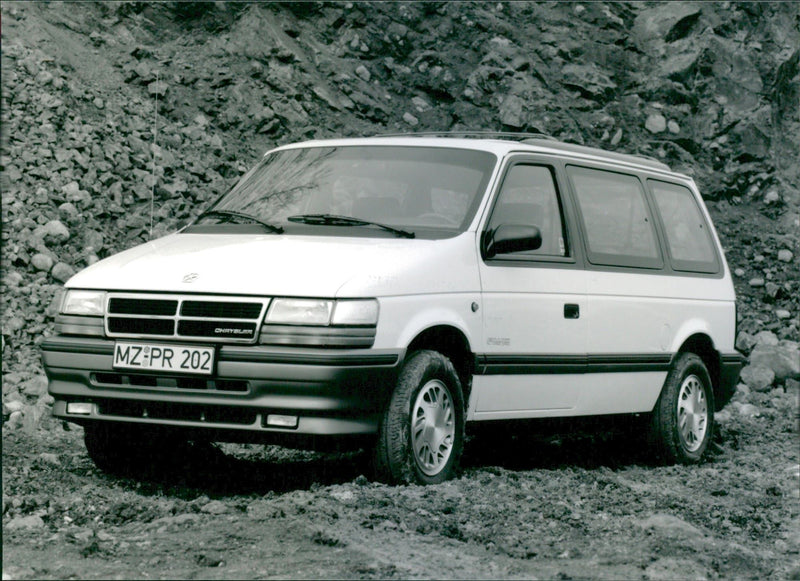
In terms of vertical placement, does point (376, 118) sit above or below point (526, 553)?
above

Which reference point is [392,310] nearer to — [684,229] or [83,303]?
[83,303]

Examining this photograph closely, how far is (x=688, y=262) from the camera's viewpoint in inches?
372

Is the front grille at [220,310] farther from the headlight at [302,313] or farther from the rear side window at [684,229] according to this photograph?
the rear side window at [684,229]

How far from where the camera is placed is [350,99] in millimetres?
17453

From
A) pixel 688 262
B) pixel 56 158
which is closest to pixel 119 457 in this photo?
pixel 688 262

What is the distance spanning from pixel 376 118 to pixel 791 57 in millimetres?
7502


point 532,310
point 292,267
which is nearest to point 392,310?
point 292,267

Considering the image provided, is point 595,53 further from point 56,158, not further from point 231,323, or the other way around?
point 231,323

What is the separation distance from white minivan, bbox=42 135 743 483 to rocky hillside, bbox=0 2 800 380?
15.0ft

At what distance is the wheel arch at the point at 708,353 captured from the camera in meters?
9.45

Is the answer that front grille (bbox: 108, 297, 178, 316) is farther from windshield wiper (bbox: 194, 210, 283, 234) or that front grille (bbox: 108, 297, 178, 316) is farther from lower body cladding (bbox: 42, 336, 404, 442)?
windshield wiper (bbox: 194, 210, 283, 234)

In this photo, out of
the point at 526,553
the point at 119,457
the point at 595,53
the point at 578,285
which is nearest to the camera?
the point at 526,553

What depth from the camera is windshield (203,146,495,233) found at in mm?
7312

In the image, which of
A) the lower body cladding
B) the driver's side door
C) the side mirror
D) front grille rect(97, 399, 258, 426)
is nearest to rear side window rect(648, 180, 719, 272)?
the driver's side door
